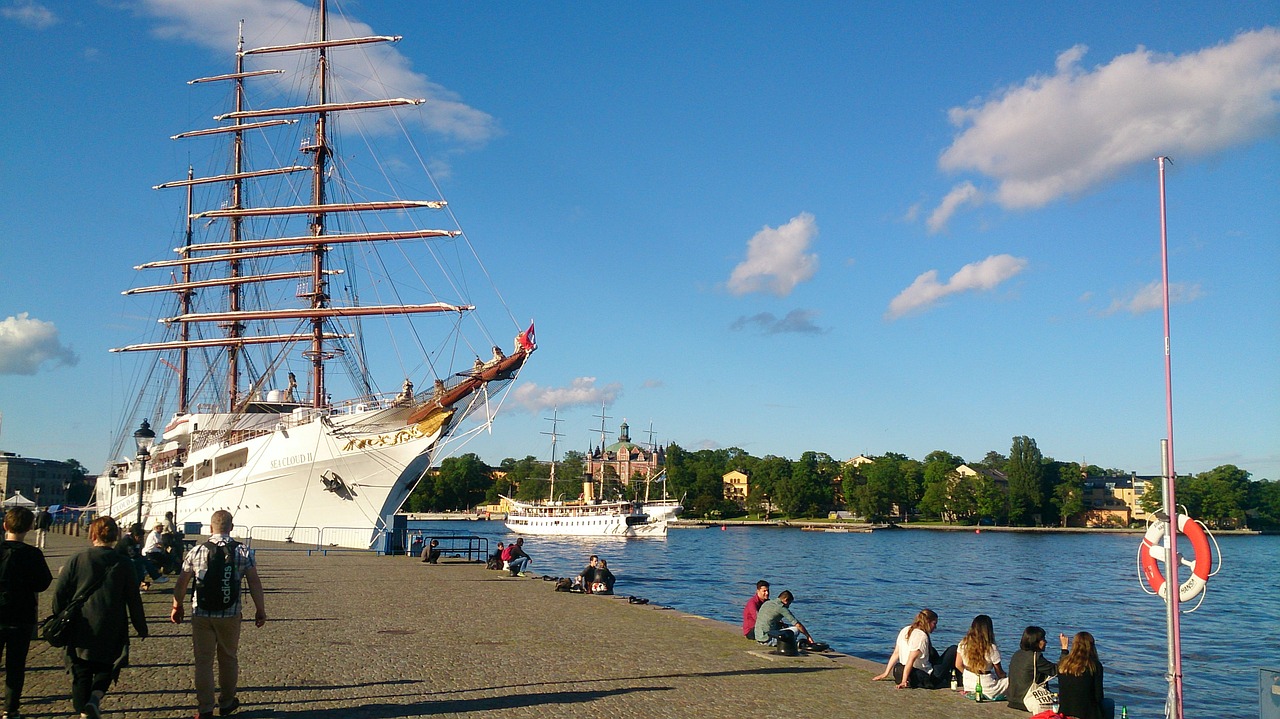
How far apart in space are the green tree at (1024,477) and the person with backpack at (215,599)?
149 meters

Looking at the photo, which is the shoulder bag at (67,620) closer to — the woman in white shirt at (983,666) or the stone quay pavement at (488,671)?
the stone quay pavement at (488,671)

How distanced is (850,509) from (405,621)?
152 metres

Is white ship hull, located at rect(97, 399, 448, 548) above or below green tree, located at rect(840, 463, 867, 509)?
above

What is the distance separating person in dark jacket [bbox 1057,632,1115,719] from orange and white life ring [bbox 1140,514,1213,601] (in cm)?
105

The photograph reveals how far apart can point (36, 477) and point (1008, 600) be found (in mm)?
168499

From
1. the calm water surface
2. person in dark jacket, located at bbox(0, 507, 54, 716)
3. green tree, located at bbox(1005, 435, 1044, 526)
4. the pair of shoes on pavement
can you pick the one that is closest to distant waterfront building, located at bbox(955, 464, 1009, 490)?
green tree, located at bbox(1005, 435, 1044, 526)

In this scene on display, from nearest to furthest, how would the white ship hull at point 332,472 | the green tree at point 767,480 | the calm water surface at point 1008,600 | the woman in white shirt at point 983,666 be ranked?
the woman in white shirt at point 983,666
the calm water surface at point 1008,600
the white ship hull at point 332,472
the green tree at point 767,480

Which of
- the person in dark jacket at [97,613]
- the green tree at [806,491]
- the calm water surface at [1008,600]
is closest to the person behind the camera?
the person in dark jacket at [97,613]

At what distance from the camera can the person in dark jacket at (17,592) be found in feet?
28.4

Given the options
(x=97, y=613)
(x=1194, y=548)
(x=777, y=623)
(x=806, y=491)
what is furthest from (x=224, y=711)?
(x=806, y=491)

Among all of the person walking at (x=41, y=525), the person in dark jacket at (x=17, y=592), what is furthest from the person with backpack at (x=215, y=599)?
the person walking at (x=41, y=525)

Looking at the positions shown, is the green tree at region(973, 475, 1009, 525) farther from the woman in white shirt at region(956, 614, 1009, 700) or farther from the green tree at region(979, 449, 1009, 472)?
the woman in white shirt at region(956, 614, 1009, 700)

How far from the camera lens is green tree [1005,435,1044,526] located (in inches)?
5758

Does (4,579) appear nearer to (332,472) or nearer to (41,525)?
(41,525)
